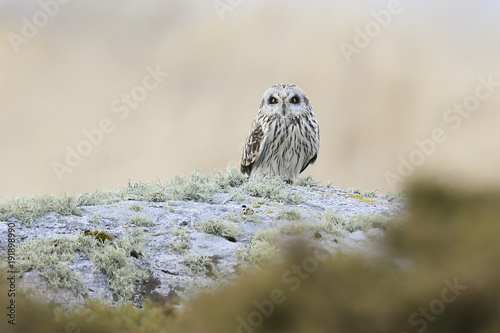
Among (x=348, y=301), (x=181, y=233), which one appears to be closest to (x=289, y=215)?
(x=181, y=233)

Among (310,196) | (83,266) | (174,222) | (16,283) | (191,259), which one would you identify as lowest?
(16,283)

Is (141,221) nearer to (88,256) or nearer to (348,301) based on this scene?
(88,256)

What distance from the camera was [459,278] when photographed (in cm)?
340

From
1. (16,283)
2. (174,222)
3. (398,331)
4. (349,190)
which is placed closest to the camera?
(398,331)

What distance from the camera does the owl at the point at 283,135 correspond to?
9.56 metres

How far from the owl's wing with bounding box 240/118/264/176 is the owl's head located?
12.0 inches

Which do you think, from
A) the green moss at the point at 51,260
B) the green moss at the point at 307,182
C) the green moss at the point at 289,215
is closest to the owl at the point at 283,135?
the green moss at the point at 307,182

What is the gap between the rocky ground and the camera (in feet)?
19.0

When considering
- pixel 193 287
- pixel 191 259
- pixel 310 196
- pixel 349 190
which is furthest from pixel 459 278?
pixel 349 190

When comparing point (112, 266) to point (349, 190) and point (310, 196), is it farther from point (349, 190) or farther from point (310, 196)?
point (349, 190)

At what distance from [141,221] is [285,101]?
3.53 meters

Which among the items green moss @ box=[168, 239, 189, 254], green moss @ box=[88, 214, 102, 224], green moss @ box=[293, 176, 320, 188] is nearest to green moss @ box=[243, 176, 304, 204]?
green moss @ box=[293, 176, 320, 188]

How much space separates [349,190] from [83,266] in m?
4.85

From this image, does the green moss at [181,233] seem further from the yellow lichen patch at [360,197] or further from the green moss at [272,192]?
the yellow lichen patch at [360,197]
